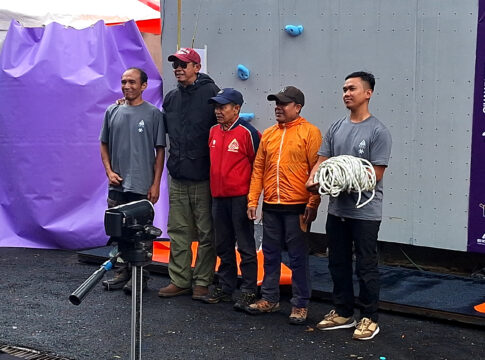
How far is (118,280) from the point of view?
22.7 feet

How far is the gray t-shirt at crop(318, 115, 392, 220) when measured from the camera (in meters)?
5.34

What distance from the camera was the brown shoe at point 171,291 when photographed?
668 cm

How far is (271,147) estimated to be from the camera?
5887 mm

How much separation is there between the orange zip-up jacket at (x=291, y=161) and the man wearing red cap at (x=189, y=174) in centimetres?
80

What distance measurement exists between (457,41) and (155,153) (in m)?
2.86

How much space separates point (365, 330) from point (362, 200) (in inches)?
37.1

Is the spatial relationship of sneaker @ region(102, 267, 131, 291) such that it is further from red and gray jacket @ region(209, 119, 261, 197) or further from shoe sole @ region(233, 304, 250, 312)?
red and gray jacket @ region(209, 119, 261, 197)

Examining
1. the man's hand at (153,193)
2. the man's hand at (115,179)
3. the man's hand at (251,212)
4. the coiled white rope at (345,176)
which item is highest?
the coiled white rope at (345,176)

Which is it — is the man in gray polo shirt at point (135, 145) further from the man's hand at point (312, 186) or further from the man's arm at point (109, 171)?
the man's hand at point (312, 186)

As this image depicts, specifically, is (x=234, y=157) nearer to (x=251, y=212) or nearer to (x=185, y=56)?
(x=251, y=212)

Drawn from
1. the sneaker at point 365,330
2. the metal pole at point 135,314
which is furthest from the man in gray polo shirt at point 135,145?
the metal pole at point 135,314

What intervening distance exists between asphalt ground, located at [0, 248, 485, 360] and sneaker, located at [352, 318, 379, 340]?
47 mm

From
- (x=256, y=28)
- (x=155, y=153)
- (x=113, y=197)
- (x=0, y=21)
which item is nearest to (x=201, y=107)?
(x=155, y=153)

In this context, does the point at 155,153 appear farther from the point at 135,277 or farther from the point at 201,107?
the point at 135,277
